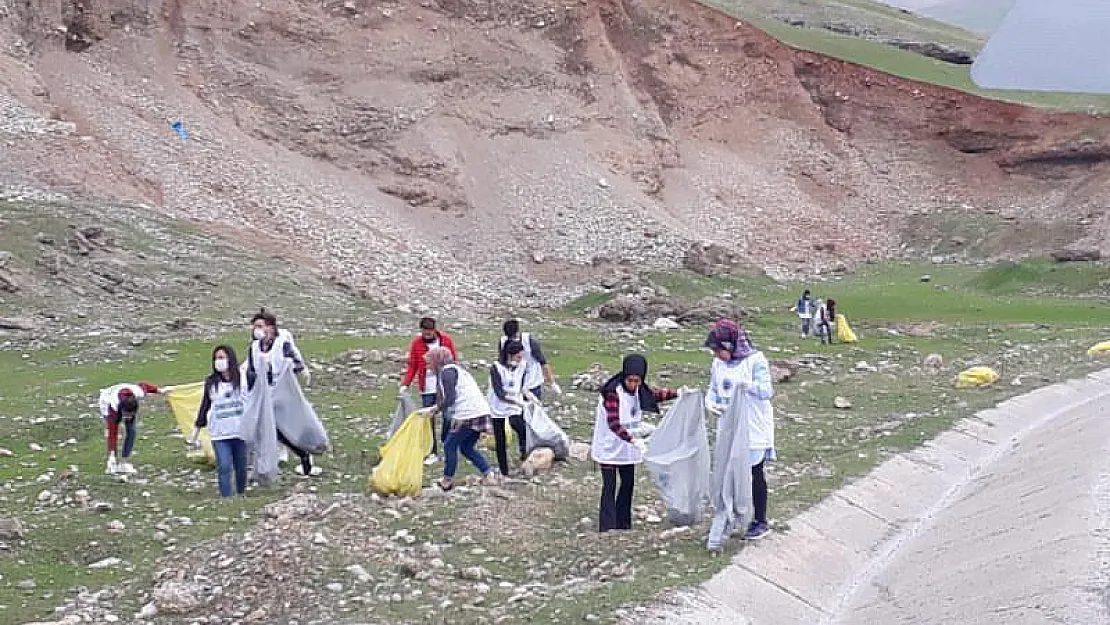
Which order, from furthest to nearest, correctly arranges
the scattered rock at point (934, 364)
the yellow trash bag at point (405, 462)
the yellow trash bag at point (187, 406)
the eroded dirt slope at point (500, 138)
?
the eroded dirt slope at point (500, 138) → the scattered rock at point (934, 364) → the yellow trash bag at point (187, 406) → the yellow trash bag at point (405, 462)

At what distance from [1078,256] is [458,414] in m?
36.1

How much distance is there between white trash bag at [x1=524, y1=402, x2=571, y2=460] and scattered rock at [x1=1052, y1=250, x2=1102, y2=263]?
1335 inches

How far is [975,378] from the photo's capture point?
77.8ft

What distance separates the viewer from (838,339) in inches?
1206

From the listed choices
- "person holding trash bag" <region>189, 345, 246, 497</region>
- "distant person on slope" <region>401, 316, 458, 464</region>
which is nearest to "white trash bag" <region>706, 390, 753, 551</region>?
"distant person on slope" <region>401, 316, 458, 464</region>

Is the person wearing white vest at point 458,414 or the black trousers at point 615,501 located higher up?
the person wearing white vest at point 458,414

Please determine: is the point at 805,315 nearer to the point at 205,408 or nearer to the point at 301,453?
the point at 301,453

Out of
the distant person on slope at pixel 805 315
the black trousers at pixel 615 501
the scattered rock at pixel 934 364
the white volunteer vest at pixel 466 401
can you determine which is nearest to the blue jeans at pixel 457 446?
the white volunteer vest at pixel 466 401

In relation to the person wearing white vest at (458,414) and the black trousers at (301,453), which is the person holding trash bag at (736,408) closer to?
the person wearing white vest at (458,414)

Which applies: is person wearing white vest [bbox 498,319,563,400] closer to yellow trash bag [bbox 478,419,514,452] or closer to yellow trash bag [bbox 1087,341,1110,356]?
yellow trash bag [bbox 478,419,514,452]

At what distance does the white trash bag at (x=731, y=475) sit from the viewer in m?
11.6

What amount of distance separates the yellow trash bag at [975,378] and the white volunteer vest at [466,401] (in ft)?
39.3

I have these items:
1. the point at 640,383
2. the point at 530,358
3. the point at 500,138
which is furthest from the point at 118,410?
the point at 500,138

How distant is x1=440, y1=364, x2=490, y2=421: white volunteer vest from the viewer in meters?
14.2
